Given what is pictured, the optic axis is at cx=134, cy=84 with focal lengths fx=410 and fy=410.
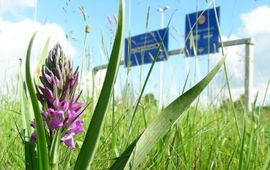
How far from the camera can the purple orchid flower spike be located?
760 mm

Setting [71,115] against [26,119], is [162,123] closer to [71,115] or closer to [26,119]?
[71,115]

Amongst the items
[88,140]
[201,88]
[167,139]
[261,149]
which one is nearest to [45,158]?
[88,140]

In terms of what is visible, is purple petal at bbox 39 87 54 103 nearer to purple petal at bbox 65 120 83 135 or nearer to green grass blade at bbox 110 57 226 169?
purple petal at bbox 65 120 83 135

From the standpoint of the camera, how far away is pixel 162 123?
31.2 inches

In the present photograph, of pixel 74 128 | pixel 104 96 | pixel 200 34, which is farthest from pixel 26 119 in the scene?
pixel 200 34

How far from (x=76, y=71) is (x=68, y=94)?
46mm

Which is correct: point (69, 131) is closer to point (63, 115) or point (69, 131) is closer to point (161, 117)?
point (63, 115)

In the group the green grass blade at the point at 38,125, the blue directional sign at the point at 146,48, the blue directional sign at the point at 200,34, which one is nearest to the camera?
the green grass blade at the point at 38,125

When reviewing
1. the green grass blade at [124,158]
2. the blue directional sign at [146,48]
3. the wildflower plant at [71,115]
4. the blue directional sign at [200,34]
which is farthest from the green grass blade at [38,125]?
the blue directional sign at [200,34]

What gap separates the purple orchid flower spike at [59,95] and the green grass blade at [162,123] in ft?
0.40

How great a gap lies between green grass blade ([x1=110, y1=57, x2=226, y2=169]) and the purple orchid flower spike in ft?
0.40

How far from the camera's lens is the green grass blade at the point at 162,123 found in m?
0.79

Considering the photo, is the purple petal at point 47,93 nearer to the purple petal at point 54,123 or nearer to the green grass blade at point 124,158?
the purple petal at point 54,123

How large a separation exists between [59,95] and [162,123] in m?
0.20
